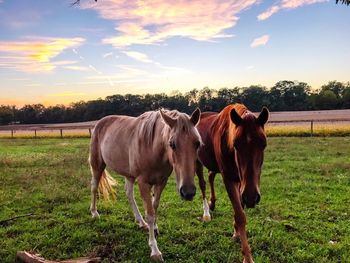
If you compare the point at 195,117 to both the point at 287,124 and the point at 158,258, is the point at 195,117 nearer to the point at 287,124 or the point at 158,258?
Answer: the point at 158,258

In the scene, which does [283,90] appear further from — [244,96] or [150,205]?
[150,205]

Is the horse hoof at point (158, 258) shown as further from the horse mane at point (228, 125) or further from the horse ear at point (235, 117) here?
the horse ear at point (235, 117)

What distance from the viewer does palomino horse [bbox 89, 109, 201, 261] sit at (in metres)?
3.78

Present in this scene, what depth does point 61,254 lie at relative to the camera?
192 inches

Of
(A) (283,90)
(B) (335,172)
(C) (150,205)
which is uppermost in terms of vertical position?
(A) (283,90)

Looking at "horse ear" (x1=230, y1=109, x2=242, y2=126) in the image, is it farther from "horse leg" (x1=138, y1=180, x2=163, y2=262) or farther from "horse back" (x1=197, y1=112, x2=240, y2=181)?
"horse leg" (x1=138, y1=180, x2=163, y2=262)

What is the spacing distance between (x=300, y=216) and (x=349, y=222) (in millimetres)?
809

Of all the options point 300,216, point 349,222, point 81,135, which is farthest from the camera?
point 81,135

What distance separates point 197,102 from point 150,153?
44.3 meters

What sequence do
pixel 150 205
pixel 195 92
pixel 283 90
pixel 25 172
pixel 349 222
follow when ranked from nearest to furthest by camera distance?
1. pixel 150 205
2. pixel 349 222
3. pixel 25 172
4. pixel 283 90
5. pixel 195 92

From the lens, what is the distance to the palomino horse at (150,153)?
3.78 metres

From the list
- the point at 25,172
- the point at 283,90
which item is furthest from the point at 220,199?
the point at 283,90

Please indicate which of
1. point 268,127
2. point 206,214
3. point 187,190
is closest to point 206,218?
point 206,214

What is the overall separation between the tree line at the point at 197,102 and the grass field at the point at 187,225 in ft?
132
